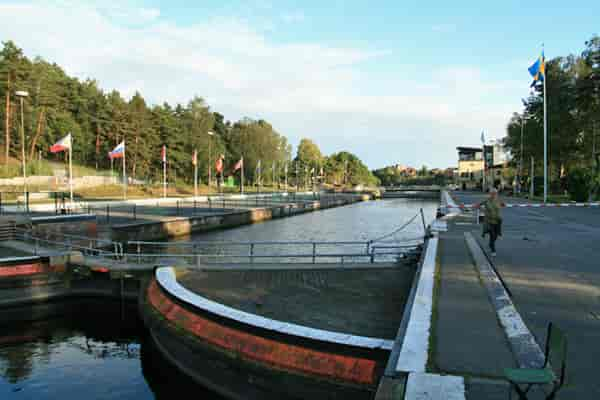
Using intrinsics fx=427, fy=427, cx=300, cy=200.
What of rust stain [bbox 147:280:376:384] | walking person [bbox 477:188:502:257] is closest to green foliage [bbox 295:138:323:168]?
walking person [bbox 477:188:502:257]

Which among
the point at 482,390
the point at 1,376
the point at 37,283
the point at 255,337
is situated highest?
the point at 482,390

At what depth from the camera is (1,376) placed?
11.2 meters

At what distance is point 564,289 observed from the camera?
8.73m

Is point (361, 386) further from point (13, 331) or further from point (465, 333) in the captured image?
point (13, 331)

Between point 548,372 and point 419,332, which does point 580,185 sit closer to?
point 419,332

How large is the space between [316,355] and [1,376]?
936cm

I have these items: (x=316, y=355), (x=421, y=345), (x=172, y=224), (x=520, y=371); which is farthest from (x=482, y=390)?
(x=172, y=224)

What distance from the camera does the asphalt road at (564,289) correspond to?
502 centimetres

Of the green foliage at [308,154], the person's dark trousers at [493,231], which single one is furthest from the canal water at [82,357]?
the green foliage at [308,154]

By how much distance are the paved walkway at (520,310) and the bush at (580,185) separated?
3762 centimetres

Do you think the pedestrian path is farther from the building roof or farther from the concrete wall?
the building roof

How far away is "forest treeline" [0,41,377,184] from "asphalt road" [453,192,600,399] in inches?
2515

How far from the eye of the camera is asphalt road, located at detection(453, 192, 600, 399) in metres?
5.02

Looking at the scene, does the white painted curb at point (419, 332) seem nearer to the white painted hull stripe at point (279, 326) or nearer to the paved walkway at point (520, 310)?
the paved walkway at point (520, 310)
